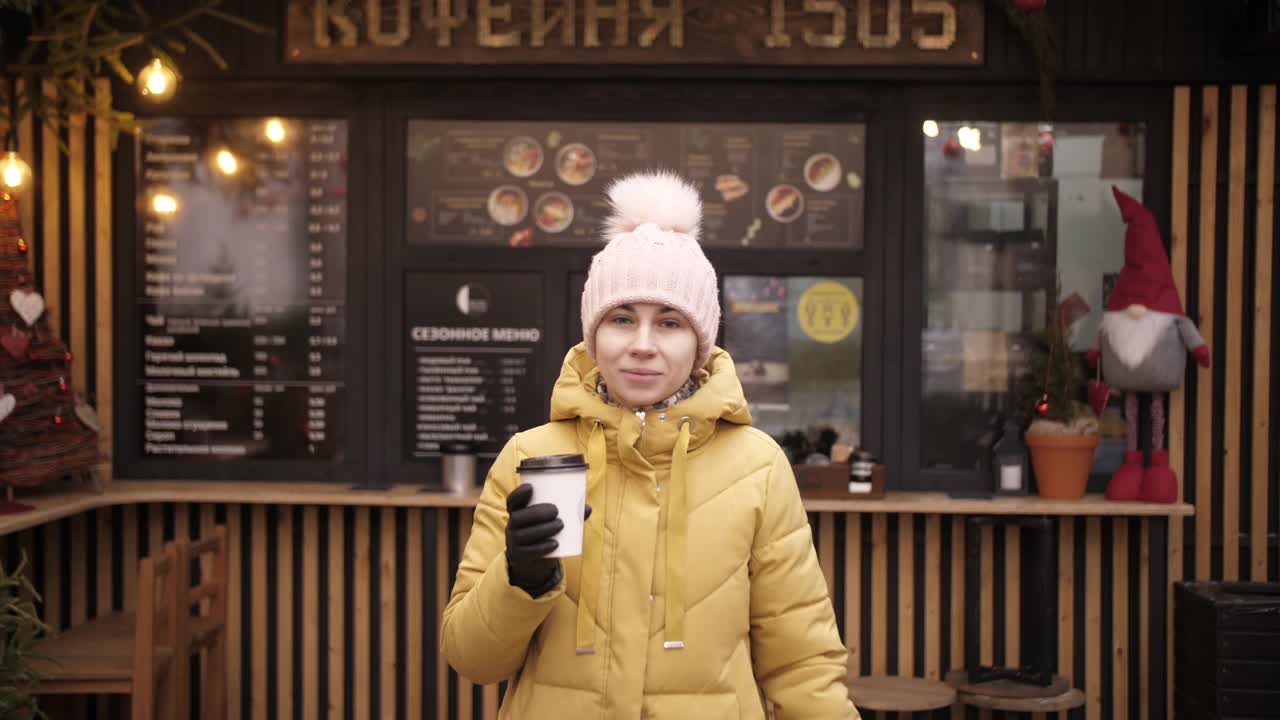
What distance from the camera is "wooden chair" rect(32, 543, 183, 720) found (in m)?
3.80

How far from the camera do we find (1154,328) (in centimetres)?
445

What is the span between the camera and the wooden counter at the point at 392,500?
439 cm

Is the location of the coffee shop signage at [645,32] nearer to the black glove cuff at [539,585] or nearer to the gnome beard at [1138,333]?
the gnome beard at [1138,333]

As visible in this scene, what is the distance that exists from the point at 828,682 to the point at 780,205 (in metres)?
3.01

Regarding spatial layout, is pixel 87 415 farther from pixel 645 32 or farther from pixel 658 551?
pixel 658 551

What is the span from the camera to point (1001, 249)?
4.80m

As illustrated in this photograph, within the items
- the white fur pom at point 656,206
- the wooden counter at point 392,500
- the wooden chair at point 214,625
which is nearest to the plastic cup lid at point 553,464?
the white fur pom at point 656,206

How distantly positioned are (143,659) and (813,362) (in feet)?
8.90

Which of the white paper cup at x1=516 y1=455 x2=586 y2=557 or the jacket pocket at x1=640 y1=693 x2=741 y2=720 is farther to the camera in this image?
the jacket pocket at x1=640 y1=693 x2=741 y2=720

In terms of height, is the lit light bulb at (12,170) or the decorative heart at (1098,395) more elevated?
the lit light bulb at (12,170)

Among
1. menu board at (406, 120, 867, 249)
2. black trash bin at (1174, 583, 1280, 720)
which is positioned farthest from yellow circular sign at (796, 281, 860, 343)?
black trash bin at (1174, 583, 1280, 720)

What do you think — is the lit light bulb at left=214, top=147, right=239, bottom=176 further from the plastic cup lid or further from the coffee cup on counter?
the plastic cup lid

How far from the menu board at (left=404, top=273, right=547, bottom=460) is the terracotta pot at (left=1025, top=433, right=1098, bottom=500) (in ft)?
6.53

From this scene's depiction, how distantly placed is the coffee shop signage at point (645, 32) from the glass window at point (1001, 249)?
1.37ft
